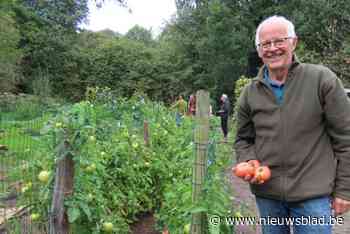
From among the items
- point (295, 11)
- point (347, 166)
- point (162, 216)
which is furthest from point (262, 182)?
point (295, 11)

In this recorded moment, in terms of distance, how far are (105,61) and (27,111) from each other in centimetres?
1241

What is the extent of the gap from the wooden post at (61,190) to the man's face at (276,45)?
3.75 ft

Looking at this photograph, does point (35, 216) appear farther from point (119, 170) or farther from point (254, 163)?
point (254, 163)

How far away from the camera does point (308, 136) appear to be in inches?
74.3

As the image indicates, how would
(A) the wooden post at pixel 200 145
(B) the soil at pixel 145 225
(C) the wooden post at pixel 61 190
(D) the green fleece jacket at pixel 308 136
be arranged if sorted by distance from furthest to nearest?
(B) the soil at pixel 145 225 < (C) the wooden post at pixel 61 190 < (A) the wooden post at pixel 200 145 < (D) the green fleece jacket at pixel 308 136

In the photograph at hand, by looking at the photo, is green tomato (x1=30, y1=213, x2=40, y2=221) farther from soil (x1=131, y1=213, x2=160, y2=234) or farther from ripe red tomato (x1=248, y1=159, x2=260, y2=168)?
soil (x1=131, y1=213, x2=160, y2=234)

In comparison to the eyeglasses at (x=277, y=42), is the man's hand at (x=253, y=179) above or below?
below

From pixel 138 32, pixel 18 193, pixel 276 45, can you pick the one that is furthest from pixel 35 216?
pixel 138 32

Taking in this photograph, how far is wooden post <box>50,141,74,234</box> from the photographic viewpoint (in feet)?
7.20

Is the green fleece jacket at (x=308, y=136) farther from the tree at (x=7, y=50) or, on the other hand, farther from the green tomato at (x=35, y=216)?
the tree at (x=7, y=50)

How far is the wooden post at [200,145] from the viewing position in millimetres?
2084

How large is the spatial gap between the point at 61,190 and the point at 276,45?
1349 mm

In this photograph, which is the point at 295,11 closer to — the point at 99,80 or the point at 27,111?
the point at 99,80

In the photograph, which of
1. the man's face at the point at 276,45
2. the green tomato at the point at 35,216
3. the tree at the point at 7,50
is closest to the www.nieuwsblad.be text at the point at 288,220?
the man's face at the point at 276,45
